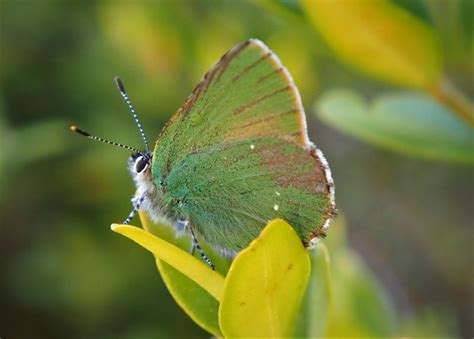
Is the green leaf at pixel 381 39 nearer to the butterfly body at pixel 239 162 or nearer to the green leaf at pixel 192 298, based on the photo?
the butterfly body at pixel 239 162

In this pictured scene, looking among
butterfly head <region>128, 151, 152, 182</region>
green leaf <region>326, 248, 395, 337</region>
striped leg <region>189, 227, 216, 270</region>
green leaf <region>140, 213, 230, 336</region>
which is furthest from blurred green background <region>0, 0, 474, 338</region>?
green leaf <region>140, 213, 230, 336</region>

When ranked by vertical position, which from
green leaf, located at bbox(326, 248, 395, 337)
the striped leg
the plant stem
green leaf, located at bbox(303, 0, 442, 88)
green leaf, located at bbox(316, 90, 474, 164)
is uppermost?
green leaf, located at bbox(303, 0, 442, 88)

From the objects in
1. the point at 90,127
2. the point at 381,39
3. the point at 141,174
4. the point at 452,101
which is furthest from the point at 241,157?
the point at 90,127

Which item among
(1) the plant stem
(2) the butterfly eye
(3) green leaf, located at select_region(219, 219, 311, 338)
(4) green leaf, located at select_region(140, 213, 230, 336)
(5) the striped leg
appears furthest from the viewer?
(2) the butterfly eye

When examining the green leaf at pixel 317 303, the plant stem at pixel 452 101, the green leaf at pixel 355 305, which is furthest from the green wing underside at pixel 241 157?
the plant stem at pixel 452 101

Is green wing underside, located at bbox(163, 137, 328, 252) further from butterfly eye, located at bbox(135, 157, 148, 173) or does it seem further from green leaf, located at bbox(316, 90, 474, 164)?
green leaf, located at bbox(316, 90, 474, 164)

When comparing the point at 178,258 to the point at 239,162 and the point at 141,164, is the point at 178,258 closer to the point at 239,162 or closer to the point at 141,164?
the point at 239,162

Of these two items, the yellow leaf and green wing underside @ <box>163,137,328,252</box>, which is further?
green wing underside @ <box>163,137,328,252</box>
